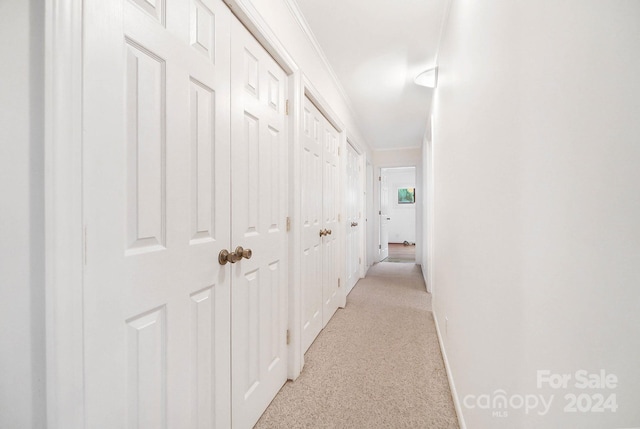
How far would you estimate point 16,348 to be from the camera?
615 millimetres

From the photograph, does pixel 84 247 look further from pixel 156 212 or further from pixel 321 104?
pixel 321 104

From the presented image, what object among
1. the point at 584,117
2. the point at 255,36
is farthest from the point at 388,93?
the point at 584,117

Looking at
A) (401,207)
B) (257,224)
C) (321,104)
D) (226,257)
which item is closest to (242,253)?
(226,257)

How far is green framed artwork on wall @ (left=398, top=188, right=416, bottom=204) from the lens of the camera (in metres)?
9.93

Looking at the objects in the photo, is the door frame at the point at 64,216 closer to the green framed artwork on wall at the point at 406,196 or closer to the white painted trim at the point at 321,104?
the white painted trim at the point at 321,104

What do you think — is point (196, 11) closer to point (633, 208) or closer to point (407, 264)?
point (633, 208)

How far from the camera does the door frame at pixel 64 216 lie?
0.61 m

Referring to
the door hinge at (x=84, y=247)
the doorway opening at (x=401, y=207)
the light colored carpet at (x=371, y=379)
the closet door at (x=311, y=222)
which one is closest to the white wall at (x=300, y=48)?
the closet door at (x=311, y=222)

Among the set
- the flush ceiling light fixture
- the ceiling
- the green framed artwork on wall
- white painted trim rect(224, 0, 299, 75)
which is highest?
the ceiling

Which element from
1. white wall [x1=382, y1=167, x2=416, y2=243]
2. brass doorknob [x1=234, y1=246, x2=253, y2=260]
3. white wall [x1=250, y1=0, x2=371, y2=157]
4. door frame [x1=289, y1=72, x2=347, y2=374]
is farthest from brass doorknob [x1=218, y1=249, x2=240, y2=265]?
white wall [x1=382, y1=167, x2=416, y2=243]

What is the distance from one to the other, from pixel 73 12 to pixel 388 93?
3083mm

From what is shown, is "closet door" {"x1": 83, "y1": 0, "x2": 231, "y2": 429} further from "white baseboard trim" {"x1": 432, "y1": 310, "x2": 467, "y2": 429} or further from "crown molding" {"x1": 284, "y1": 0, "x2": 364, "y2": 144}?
"white baseboard trim" {"x1": 432, "y1": 310, "x2": 467, "y2": 429}

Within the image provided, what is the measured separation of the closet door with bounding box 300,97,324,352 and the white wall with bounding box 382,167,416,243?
7704mm

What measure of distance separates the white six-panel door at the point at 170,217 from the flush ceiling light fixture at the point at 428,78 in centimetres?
191
